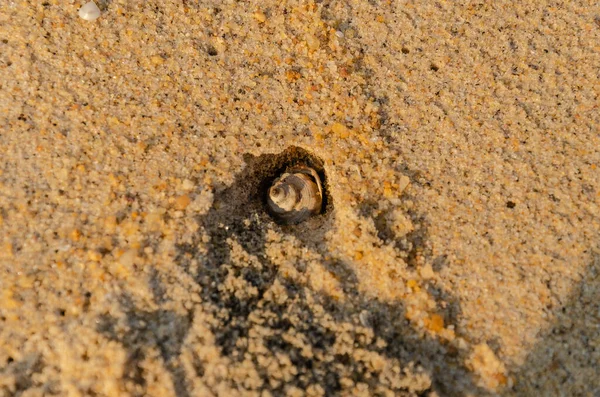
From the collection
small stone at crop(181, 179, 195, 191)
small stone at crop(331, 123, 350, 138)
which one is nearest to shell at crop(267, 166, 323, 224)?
small stone at crop(331, 123, 350, 138)

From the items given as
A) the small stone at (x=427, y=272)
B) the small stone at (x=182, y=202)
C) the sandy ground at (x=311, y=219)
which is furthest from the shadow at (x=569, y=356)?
the small stone at (x=182, y=202)

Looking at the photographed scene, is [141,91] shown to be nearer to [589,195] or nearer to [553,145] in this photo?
[553,145]

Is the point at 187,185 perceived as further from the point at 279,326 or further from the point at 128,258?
the point at 279,326

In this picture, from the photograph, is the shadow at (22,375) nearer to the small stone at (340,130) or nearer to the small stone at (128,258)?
the small stone at (128,258)

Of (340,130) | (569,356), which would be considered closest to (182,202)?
(340,130)

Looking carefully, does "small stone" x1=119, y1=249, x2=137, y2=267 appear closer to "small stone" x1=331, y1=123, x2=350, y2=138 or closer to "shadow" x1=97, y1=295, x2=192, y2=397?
"shadow" x1=97, y1=295, x2=192, y2=397

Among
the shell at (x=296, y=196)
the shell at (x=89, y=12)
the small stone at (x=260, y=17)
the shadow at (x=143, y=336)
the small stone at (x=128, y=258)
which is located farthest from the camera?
the small stone at (x=260, y=17)

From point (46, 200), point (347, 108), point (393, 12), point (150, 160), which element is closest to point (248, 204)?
point (150, 160)

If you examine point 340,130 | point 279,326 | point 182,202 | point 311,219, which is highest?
point 340,130
